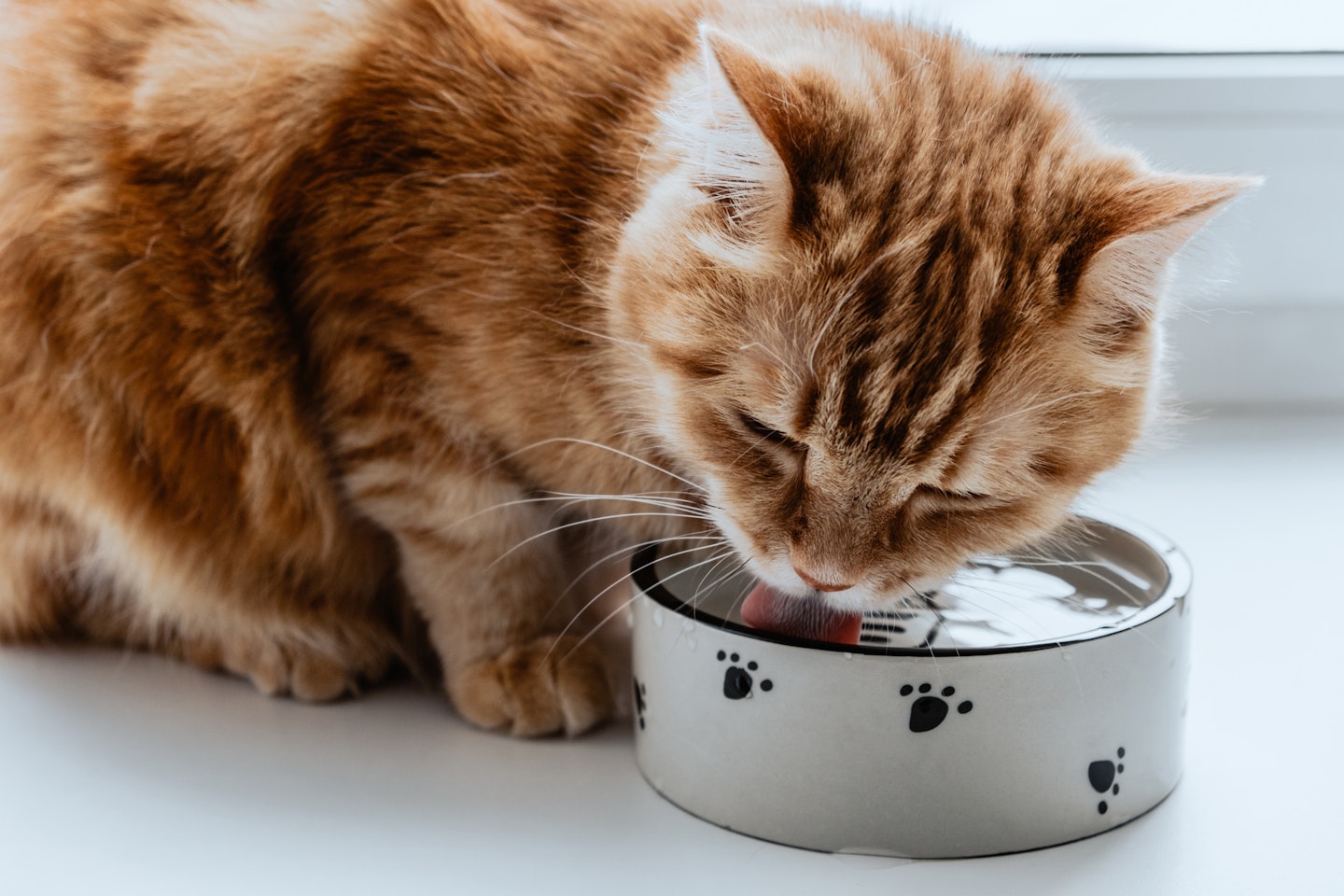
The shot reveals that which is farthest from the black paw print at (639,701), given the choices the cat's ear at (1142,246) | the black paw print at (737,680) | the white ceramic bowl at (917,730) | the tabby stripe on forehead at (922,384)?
the cat's ear at (1142,246)

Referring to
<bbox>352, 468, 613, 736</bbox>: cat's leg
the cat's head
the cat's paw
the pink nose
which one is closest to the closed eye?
the cat's head

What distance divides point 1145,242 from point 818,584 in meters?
0.38

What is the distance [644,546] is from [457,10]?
590 millimetres

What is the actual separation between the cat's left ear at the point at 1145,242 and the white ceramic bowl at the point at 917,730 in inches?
10.8

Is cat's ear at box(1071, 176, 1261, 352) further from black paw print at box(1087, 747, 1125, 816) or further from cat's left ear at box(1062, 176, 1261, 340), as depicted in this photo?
black paw print at box(1087, 747, 1125, 816)

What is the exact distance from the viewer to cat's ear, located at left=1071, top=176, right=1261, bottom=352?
1032mm

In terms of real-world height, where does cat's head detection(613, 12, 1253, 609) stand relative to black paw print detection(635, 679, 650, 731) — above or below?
above

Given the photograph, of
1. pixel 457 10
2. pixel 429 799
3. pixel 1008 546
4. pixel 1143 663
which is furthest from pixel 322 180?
pixel 1143 663

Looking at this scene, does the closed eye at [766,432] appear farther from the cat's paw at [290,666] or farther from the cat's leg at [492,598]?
the cat's paw at [290,666]

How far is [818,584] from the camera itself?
3.78 feet

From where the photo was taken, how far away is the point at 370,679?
1538mm

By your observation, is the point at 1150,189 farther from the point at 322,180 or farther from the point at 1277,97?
the point at 1277,97

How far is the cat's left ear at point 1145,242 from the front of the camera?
103 cm

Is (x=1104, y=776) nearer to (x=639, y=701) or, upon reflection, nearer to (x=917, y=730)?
(x=917, y=730)
